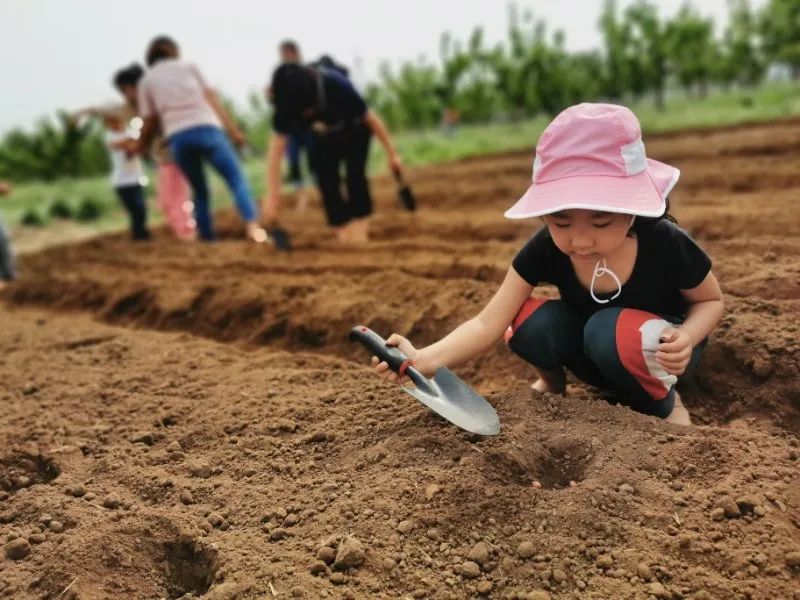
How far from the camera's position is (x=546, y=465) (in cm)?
200

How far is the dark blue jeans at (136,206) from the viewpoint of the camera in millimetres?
7078

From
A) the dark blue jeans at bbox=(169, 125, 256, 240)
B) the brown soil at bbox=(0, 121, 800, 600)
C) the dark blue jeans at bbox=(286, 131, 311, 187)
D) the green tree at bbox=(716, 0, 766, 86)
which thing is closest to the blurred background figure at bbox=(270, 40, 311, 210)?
the dark blue jeans at bbox=(286, 131, 311, 187)

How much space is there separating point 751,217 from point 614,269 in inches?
95.2

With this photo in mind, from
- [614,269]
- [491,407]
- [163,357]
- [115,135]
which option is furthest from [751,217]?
[115,135]

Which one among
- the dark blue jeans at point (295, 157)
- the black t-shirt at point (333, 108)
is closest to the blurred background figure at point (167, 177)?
the dark blue jeans at point (295, 157)

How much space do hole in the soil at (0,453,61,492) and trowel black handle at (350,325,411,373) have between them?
3.49 ft

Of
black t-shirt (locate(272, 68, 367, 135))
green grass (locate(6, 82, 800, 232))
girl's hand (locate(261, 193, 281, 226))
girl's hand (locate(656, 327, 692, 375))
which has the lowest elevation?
green grass (locate(6, 82, 800, 232))

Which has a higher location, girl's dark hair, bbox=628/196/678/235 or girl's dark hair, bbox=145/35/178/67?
girl's dark hair, bbox=145/35/178/67

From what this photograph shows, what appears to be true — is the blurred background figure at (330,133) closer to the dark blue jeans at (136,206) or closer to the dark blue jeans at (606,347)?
the dark blue jeans at (136,206)

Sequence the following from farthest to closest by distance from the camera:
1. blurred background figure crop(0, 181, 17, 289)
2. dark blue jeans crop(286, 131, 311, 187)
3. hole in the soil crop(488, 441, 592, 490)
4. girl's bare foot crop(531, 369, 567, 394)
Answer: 1. dark blue jeans crop(286, 131, 311, 187)
2. blurred background figure crop(0, 181, 17, 289)
3. girl's bare foot crop(531, 369, 567, 394)
4. hole in the soil crop(488, 441, 592, 490)

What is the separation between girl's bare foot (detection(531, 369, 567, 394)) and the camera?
2443 mm

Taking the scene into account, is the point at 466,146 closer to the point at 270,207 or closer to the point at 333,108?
the point at 333,108

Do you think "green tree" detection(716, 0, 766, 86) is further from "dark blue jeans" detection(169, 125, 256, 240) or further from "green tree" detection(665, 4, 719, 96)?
A: "dark blue jeans" detection(169, 125, 256, 240)

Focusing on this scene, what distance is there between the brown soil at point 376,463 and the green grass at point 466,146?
250 inches
